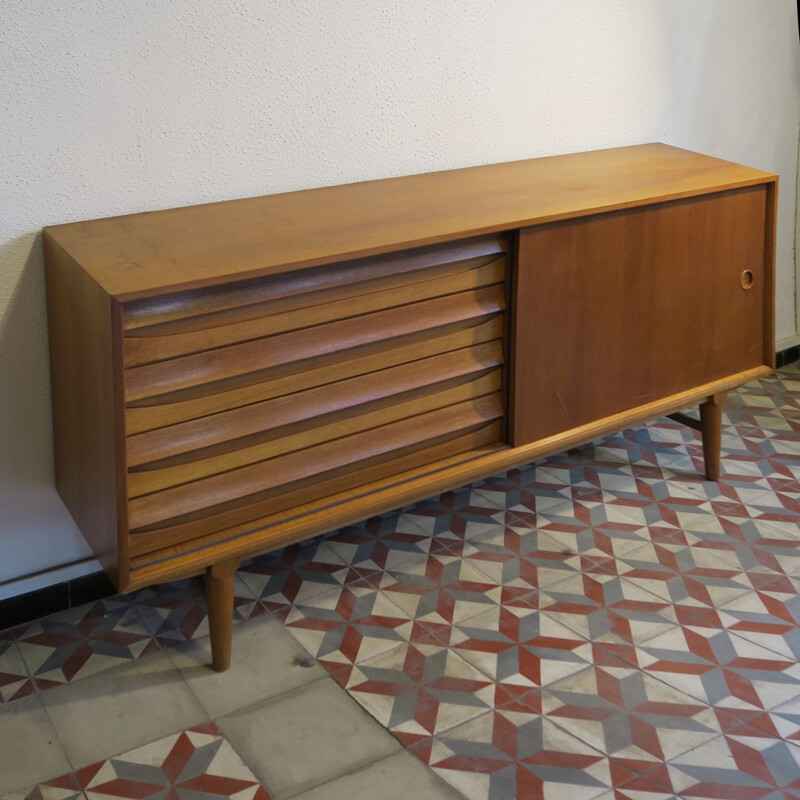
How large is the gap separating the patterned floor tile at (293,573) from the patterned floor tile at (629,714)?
58 cm

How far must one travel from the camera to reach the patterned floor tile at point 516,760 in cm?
174

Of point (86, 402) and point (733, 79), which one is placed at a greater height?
point (733, 79)

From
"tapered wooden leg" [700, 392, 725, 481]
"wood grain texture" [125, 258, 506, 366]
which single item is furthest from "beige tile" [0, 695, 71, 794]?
"tapered wooden leg" [700, 392, 725, 481]

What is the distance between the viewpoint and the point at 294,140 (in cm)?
223

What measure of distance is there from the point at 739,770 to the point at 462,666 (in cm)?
53

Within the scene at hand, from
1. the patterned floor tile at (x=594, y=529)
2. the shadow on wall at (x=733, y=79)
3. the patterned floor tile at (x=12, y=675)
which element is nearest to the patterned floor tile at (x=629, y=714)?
the patterned floor tile at (x=594, y=529)

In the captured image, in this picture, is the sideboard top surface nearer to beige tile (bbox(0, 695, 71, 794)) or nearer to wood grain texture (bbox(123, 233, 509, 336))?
wood grain texture (bbox(123, 233, 509, 336))

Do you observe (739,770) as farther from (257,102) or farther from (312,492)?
(257,102)

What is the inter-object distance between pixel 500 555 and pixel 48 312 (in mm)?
1118

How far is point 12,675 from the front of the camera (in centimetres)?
202

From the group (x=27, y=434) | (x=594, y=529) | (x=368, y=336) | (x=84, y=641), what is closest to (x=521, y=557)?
(x=594, y=529)

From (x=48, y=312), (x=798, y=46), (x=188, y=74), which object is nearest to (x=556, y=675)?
(x=48, y=312)

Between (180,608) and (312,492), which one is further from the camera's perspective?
(180,608)

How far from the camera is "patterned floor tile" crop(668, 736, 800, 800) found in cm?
173
